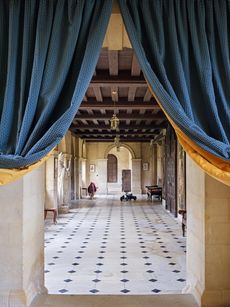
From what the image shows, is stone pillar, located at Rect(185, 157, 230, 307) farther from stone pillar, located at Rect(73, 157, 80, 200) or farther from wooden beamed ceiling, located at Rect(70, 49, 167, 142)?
stone pillar, located at Rect(73, 157, 80, 200)

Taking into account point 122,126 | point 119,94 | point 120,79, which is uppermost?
point 119,94

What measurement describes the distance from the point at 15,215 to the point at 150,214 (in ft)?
37.7

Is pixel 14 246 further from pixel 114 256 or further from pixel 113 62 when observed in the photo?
pixel 114 256

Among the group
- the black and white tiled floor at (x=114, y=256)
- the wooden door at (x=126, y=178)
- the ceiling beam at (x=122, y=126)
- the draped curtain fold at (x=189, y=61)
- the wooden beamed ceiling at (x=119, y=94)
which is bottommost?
the black and white tiled floor at (x=114, y=256)

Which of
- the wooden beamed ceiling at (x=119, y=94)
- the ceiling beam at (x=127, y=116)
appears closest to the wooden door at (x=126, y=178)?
the wooden beamed ceiling at (x=119, y=94)

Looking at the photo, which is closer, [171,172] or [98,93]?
[98,93]

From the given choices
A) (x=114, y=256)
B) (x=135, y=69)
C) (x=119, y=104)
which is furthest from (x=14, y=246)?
(x=119, y=104)

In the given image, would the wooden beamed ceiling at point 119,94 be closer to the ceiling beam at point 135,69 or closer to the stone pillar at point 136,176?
the ceiling beam at point 135,69

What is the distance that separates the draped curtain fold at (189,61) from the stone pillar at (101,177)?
870 inches

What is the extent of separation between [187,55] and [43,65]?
3.84ft

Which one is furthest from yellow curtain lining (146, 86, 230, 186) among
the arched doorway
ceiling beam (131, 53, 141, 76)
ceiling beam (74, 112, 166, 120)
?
the arched doorway

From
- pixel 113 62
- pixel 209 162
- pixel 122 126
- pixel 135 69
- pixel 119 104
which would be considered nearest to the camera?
pixel 209 162

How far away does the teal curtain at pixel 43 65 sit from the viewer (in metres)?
2.44

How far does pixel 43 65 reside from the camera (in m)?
2.59
